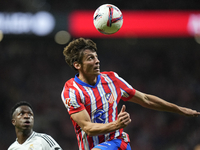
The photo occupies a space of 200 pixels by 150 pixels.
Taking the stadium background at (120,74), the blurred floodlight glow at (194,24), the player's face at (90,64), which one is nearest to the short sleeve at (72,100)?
the player's face at (90,64)

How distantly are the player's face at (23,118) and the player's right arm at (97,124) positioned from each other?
170cm

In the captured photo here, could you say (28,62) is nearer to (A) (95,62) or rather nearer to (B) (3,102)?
(B) (3,102)

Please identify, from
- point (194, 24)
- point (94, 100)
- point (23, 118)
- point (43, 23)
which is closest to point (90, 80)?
point (94, 100)

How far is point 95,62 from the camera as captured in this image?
3.71 metres

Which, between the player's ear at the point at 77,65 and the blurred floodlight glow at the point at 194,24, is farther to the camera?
the blurred floodlight glow at the point at 194,24

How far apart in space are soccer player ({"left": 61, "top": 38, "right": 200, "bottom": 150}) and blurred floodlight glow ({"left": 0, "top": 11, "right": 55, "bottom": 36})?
739 centimetres

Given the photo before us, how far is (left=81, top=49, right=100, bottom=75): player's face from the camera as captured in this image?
370cm

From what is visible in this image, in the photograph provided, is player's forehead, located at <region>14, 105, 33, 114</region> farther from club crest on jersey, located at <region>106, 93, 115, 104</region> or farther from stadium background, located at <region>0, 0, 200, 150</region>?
stadium background, located at <region>0, 0, 200, 150</region>

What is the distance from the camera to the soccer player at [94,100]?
11.0 ft

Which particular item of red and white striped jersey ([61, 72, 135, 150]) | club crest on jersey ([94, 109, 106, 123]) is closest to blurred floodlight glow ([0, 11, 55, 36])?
red and white striped jersey ([61, 72, 135, 150])

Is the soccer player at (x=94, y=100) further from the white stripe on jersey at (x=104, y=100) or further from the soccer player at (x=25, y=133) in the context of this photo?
the soccer player at (x=25, y=133)

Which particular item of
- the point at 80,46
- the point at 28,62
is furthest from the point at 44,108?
the point at 80,46

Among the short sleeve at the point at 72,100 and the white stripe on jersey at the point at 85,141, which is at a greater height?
the short sleeve at the point at 72,100

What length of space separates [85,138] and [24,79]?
10113 mm
